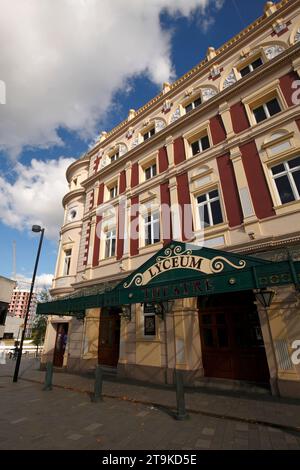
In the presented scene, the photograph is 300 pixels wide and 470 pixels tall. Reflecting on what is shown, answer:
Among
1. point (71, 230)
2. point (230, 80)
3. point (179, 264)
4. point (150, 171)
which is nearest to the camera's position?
point (179, 264)

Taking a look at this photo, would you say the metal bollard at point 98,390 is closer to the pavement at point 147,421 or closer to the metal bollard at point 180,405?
the pavement at point 147,421

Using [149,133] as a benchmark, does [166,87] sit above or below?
above

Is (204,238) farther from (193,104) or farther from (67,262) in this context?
(67,262)

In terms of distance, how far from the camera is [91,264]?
1391 cm

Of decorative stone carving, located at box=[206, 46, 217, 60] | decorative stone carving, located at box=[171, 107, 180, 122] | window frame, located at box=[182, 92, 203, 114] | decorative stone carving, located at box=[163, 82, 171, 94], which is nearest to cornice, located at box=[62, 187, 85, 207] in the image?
decorative stone carving, located at box=[171, 107, 180, 122]

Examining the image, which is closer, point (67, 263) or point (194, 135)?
point (194, 135)

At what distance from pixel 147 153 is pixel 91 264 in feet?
25.8

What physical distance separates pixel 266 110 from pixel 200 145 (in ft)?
11.1

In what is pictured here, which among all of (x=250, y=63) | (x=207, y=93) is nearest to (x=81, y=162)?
(x=207, y=93)

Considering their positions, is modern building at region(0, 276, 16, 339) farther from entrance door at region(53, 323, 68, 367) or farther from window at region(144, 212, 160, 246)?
window at region(144, 212, 160, 246)

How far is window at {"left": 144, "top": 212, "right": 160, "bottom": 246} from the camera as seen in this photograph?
38.9 ft

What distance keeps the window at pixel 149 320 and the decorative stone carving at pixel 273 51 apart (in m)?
13.6

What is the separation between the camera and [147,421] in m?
5.22

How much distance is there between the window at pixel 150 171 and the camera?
14.1m
